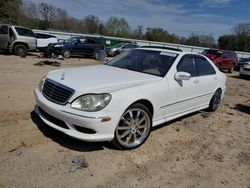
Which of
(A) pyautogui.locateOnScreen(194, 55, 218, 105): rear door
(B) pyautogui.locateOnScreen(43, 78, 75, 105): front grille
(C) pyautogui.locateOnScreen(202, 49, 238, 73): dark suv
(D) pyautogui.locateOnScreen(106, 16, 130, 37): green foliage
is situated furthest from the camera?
(D) pyautogui.locateOnScreen(106, 16, 130, 37): green foliage

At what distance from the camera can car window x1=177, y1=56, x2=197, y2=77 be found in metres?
5.30

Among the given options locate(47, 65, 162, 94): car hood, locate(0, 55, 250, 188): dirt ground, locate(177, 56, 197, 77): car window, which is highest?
locate(177, 56, 197, 77): car window

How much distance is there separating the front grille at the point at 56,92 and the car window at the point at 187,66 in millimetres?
2273

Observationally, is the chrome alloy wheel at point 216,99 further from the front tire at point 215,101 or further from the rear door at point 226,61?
the rear door at point 226,61

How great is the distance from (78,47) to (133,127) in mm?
16436

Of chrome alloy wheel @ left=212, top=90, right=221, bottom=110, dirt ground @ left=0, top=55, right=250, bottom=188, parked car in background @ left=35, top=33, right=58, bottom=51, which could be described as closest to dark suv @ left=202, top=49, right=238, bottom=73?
parked car in background @ left=35, top=33, right=58, bottom=51

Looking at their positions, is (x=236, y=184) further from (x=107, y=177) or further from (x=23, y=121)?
(x=23, y=121)

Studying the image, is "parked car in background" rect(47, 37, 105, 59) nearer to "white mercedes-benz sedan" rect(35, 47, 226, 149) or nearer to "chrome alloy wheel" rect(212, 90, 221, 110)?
"white mercedes-benz sedan" rect(35, 47, 226, 149)

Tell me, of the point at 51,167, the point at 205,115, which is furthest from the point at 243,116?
the point at 51,167

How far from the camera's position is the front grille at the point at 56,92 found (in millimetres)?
3953

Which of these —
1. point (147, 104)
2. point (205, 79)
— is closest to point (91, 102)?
point (147, 104)

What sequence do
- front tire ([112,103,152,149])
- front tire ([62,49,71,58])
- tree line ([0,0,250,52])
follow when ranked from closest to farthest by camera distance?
front tire ([112,103,152,149]), front tire ([62,49,71,58]), tree line ([0,0,250,52])

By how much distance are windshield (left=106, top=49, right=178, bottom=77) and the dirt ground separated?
1.21m

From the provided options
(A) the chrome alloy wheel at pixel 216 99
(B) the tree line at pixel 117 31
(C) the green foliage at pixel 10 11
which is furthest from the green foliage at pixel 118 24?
(A) the chrome alloy wheel at pixel 216 99
